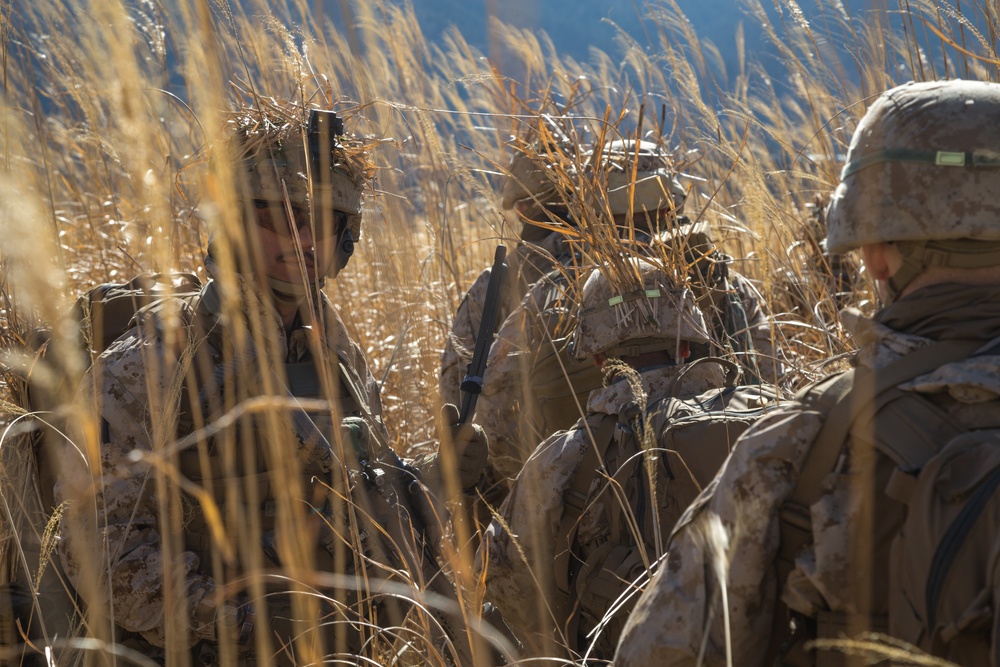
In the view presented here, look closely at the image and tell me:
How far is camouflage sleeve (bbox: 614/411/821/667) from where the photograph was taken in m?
1.55

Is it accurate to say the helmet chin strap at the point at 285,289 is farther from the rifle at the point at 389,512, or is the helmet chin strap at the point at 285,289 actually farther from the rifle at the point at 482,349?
the rifle at the point at 482,349

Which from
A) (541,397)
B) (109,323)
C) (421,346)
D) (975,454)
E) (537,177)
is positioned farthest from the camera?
(421,346)

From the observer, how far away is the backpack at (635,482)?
2.34 m

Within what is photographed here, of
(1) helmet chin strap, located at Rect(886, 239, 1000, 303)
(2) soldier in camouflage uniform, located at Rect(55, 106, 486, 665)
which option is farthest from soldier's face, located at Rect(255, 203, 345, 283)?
(1) helmet chin strap, located at Rect(886, 239, 1000, 303)

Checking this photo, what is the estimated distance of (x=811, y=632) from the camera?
5.33 ft

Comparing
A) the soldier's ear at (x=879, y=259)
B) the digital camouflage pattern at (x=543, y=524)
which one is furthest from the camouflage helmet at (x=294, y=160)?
the soldier's ear at (x=879, y=259)

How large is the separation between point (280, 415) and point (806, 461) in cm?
138

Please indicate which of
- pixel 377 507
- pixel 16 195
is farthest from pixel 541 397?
pixel 16 195

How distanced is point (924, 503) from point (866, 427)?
0.50ft

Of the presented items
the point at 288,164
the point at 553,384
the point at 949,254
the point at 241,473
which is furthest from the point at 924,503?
the point at 553,384

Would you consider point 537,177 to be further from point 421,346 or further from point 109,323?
point 109,323

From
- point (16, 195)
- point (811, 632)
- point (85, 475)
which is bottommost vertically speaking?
point (811, 632)

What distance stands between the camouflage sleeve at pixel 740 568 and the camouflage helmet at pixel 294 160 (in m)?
1.59

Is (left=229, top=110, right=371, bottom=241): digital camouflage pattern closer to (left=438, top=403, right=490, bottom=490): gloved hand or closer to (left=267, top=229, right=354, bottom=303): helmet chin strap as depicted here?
(left=267, top=229, right=354, bottom=303): helmet chin strap
